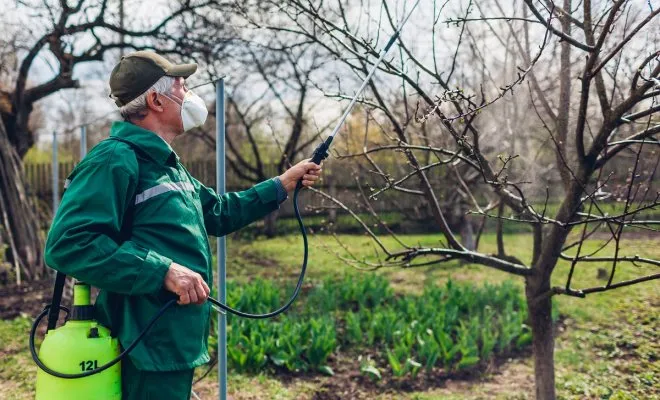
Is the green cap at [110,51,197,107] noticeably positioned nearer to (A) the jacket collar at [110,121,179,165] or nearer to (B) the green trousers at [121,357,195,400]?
(A) the jacket collar at [110,121,179,165]

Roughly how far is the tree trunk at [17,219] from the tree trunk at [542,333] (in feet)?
19.1

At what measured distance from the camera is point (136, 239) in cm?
207

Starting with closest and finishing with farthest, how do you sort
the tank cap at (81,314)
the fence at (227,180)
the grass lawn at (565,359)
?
the tank cap at (81,314), the grass lawn at (565,359), the fence at (227,180)

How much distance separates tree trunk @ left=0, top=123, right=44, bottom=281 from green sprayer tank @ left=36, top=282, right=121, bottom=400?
5909 millimetres

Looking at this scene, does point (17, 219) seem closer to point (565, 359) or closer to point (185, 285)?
point (565, 359)

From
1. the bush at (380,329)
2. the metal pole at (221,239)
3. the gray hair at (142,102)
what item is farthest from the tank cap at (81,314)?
the bush at (380,329)

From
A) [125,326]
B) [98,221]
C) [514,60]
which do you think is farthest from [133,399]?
[514,60]

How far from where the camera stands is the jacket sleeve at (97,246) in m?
1.90

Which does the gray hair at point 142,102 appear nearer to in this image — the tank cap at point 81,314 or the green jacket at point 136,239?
the green jacket at point 136,239

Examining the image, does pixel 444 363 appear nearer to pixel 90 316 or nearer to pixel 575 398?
pixel 575 398

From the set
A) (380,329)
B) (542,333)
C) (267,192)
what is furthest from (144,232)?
(380,329)

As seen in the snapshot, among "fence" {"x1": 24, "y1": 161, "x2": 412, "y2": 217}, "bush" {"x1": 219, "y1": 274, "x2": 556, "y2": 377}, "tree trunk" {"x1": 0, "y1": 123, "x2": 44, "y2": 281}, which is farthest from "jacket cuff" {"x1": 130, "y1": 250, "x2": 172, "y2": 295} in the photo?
"fence" {"x1": 24, "y1": 161, "x2": 412, "y2": 217}

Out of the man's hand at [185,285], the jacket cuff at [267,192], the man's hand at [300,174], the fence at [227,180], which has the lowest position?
the man's hand at [185,285]

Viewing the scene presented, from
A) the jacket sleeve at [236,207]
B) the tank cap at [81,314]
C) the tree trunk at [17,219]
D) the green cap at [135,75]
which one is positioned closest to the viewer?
the tank cap at [81,314]
